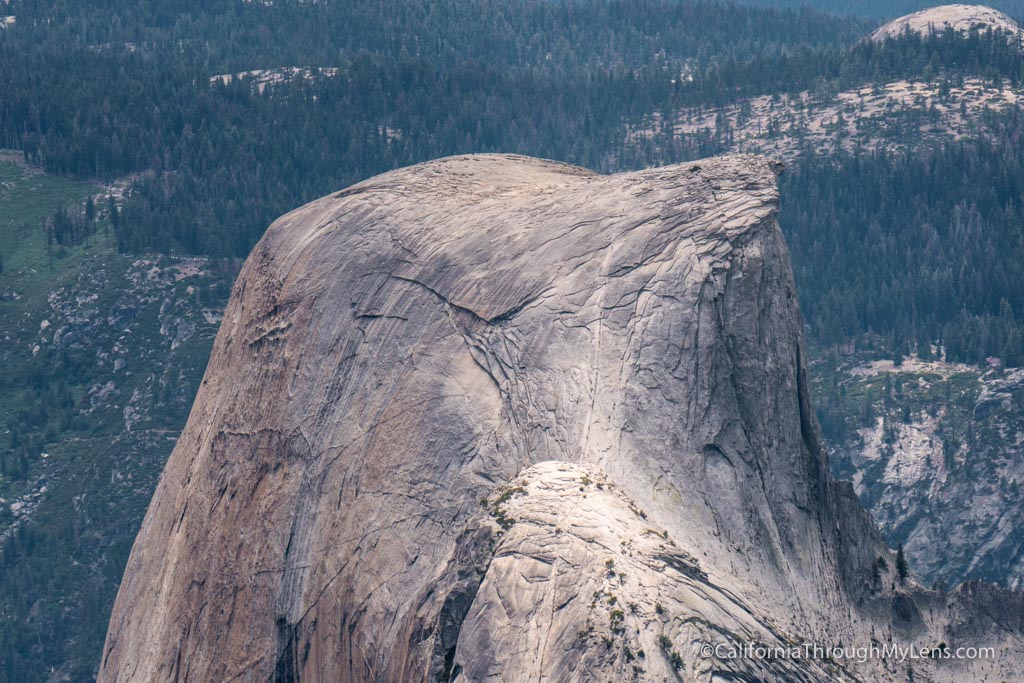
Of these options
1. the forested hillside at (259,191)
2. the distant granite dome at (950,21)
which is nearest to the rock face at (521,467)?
the forested hillside at (259,191)

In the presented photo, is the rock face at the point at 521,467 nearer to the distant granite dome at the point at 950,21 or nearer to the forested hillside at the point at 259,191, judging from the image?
the forested hillside at the point at 259,191

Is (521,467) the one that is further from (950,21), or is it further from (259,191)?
(950,21)

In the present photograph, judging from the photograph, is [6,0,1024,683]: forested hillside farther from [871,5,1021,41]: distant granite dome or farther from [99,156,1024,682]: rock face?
[99,156,1024,682]: rock face

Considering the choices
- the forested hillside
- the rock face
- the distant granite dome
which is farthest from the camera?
the distant granite dome

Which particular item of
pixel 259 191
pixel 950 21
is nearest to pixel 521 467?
pixel 259 191

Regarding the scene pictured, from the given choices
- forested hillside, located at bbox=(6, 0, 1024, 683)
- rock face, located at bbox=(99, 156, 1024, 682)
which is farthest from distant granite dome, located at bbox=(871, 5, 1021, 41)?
rock face, located at bbox=(99, 156, 1024, 682)
